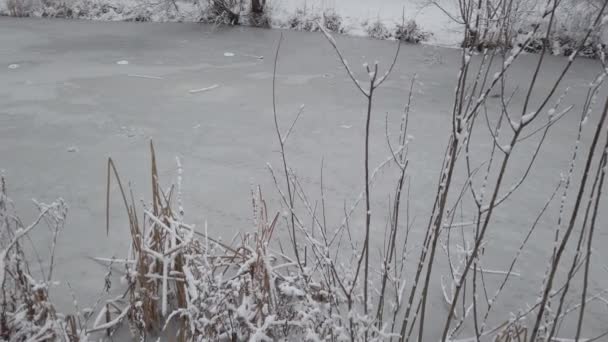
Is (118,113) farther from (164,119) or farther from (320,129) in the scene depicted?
(320,129)

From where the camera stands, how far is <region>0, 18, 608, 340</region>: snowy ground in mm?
2305

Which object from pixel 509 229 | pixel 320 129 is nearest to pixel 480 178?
pixel 509 229

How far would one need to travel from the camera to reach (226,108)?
3797 millimetres

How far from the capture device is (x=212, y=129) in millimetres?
3412

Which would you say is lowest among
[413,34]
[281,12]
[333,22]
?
[413,34]

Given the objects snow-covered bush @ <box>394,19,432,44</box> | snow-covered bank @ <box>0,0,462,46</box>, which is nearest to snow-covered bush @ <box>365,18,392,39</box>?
snow-covered bank @ <box>0,0,462,46</box>

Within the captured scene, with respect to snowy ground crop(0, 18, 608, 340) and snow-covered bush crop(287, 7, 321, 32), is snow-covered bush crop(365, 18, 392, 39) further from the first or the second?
snow-covered bush crop(287, 7, 321, 32)

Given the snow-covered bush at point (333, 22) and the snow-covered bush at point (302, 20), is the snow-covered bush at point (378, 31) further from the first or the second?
the snow-covered bush at point (302, 20)

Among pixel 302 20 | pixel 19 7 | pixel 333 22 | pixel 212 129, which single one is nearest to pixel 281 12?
pixel 302 20

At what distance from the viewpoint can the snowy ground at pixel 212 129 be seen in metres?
2.30

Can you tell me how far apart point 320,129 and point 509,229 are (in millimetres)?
1585

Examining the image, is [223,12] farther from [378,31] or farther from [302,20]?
[378,31]

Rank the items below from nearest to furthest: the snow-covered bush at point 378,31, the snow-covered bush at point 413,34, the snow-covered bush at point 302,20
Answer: the snow-covered bush at point 413,34 → the snow-covered bush at point 378,31 → the snow-covered bush at point 302,20

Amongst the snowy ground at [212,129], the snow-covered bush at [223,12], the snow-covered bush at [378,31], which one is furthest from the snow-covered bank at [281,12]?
the snowy ground at [212,129]
